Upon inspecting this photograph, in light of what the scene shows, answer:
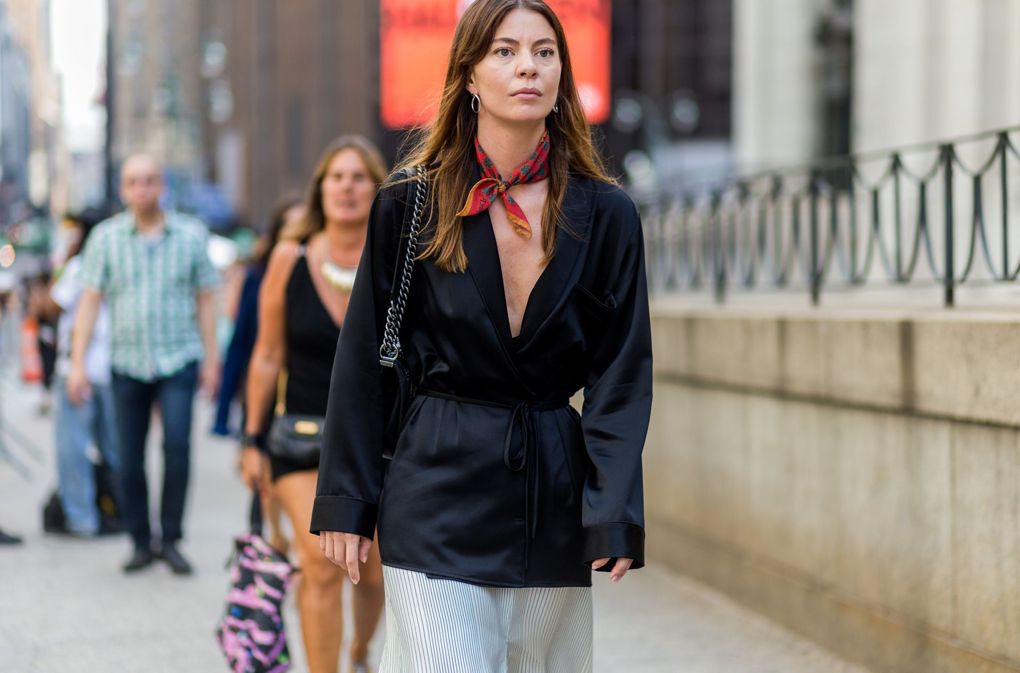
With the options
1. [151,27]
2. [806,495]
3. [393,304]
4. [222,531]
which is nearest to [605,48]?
[222,531]

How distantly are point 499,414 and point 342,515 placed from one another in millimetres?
408

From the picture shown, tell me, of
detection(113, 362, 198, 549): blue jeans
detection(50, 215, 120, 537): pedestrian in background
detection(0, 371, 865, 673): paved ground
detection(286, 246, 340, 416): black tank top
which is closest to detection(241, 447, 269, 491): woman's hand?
detection(286, 246, 340, 416): black tank top

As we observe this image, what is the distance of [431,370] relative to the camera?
11.1ft

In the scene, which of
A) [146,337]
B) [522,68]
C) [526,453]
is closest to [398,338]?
[526,453]

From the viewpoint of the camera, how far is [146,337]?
27.8ft

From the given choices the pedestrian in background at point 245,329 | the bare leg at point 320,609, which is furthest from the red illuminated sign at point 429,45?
the bare leg at point 320,609

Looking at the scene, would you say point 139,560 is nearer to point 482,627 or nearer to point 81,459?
point 81,459

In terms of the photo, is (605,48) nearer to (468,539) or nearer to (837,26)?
(837,26)

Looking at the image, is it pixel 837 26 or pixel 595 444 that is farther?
pixel 837 26

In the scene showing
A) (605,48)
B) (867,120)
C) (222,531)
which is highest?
(605,48)

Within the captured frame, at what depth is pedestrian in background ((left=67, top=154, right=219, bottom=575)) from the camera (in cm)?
848

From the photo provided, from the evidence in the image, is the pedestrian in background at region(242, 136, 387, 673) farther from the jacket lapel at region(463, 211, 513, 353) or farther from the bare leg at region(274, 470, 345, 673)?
the jacket lapel at region(463, 211, 513, 353)

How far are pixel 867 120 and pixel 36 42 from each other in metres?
88.1

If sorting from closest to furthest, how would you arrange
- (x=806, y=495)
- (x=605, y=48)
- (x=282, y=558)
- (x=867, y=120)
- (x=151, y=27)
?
(x=282, y=558), (x=806, y=495), (x=867, y=120), (x=605, y=48), (x=151, y=27)
